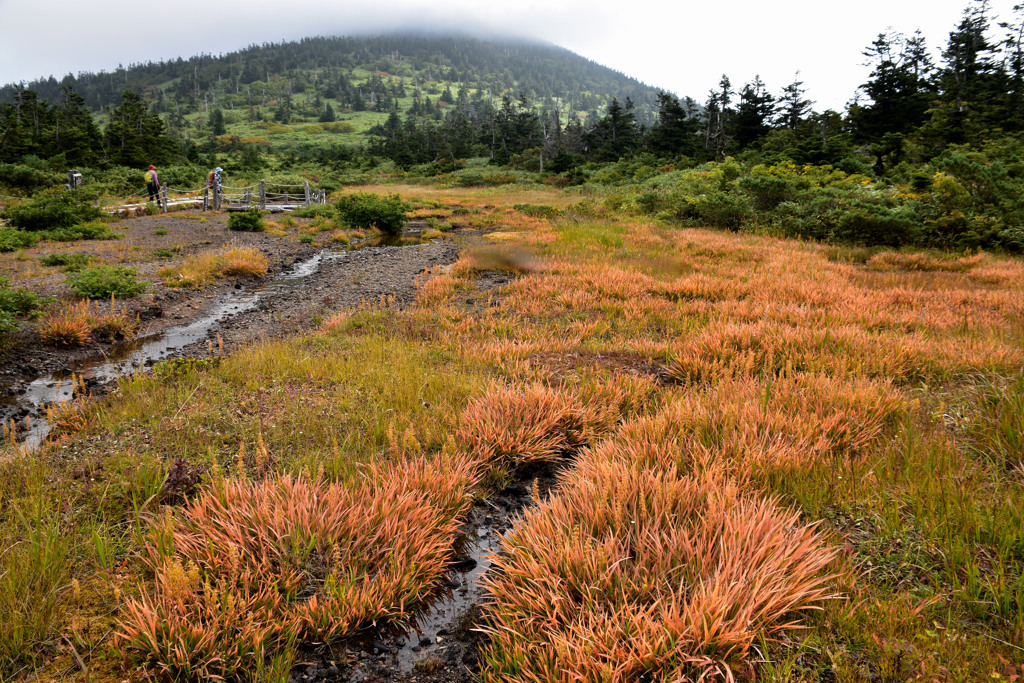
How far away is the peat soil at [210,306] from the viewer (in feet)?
20.5

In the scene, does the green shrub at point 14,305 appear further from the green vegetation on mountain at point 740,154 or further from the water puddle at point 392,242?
the green vegetation on mountain at point 740,154

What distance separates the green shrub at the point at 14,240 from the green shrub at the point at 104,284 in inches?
188

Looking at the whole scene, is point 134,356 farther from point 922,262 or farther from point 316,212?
point 316,212

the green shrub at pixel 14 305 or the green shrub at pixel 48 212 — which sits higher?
the green shrub at pixel 48 212

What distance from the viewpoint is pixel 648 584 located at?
6.67ft

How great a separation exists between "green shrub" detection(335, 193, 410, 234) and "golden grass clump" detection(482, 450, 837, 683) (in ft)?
71.5

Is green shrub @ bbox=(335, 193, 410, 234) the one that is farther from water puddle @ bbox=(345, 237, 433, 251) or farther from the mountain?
the mountain

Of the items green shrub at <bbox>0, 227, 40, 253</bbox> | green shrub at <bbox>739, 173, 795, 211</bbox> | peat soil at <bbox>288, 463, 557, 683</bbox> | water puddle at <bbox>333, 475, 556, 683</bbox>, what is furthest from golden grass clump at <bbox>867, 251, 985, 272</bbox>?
green shrub at <bbox>0, 227, 40, 253</bbox>

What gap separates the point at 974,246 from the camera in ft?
39.3

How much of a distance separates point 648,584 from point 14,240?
18.4 metres

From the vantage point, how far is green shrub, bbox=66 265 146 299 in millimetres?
9242

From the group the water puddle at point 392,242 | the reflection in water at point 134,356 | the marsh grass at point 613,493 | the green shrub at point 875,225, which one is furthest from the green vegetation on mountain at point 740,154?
the reflection in water at point 134,356

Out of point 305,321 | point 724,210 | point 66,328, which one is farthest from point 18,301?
point 724,210

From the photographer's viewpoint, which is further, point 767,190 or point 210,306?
point 767,190
